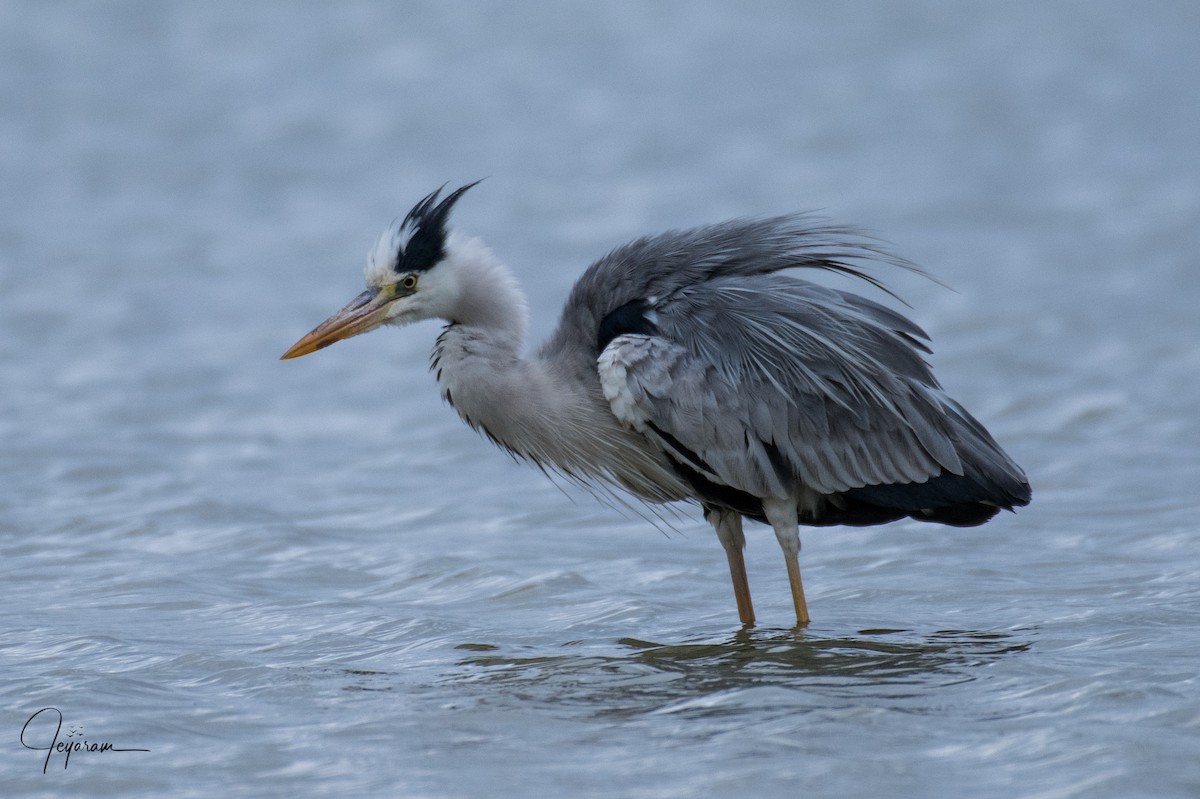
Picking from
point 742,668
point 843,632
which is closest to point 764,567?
point 843,632

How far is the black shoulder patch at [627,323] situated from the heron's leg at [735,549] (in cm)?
91

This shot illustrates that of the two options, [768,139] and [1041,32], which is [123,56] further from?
[1041,32]

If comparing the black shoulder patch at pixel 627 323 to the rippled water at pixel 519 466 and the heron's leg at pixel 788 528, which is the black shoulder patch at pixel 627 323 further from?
the rippled water at pixel 519 466

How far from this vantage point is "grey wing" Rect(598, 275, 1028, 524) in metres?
6.57

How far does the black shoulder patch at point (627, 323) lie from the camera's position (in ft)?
21.9

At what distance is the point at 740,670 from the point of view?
6125 mm

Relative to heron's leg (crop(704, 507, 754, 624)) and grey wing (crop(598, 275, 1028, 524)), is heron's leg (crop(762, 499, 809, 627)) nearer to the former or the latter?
grey wing (crop(598, 275, 1028, 524))

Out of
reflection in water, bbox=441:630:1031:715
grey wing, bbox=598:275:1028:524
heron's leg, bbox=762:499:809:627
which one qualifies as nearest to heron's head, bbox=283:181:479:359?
grey wing, bbox=598:275:1028:524
